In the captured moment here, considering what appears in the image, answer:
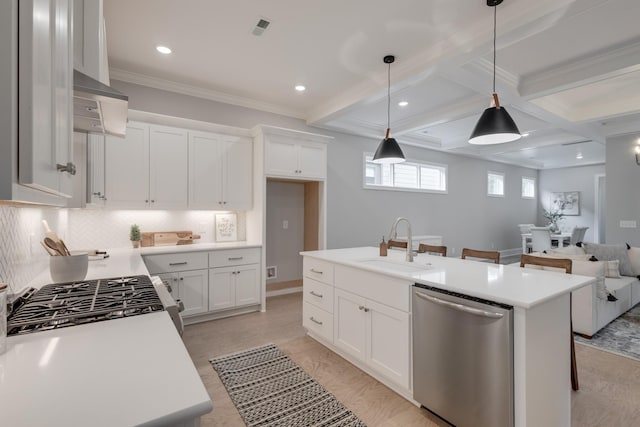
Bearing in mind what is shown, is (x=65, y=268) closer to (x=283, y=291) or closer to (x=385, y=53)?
(x=385, y=53)

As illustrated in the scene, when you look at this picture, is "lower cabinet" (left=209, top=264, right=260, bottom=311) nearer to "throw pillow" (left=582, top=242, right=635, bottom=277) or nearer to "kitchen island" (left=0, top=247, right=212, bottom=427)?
"kitchen island" (left=0, top=247, right=212, bottom=427)

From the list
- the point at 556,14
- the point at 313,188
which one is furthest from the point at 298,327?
the point at 556,14

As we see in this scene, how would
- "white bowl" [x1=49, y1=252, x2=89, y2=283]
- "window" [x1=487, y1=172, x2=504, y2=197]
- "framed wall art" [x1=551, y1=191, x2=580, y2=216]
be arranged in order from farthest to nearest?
"framed wall art" [x1=551, y1=191, x2=580, y2=216] → "window" [x1=487, y1=172, x2=504, y2=197] → "white bowl" [x1=49, y1=252, x2=89, y2=283]

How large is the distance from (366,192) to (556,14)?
3.70 metres

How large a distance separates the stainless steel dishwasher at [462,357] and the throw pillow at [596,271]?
2410 mm

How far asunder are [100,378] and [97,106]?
4.52ft

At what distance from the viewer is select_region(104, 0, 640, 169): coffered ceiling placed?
2438 mm

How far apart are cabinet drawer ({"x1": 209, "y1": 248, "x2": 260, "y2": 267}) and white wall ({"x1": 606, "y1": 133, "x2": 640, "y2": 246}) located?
20.3 ft

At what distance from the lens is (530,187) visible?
Result: 980cm

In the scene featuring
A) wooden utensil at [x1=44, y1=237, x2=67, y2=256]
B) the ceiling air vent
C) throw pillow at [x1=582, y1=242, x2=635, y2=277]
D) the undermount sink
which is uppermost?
the ceiling air vent

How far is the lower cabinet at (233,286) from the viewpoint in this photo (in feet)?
12.0

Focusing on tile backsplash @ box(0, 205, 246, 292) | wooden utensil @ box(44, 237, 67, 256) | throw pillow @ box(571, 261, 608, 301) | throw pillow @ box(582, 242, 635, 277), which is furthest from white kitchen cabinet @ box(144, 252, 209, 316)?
throw pillow @ box(582, 242, 635, 277)

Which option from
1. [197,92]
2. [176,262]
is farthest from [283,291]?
[197,92]

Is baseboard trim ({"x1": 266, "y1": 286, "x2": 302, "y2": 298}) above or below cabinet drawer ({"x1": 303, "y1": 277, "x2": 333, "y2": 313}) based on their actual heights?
below
